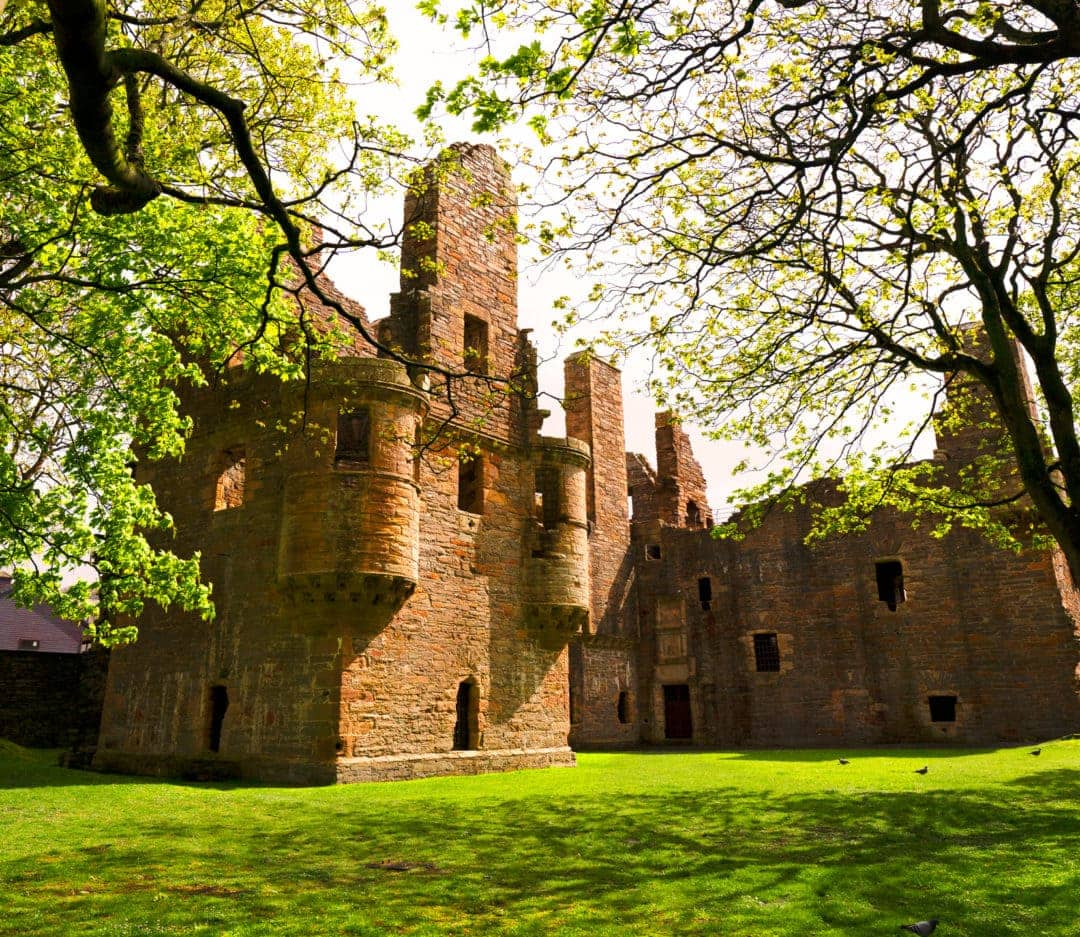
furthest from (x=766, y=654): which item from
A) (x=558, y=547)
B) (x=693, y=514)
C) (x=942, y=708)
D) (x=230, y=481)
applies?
(x=230, y=481)

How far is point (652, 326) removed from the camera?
36.4 feet

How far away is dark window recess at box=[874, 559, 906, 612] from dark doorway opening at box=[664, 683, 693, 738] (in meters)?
7.44

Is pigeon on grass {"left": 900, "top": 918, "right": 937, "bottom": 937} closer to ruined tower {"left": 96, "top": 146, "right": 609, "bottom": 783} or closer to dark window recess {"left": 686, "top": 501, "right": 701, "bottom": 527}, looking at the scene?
ruined tower {"left": 96, "top": 146, "right": 609, "bottom": 783}

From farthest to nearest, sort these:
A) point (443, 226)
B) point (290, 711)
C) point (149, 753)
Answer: point (443, 226) < point (149, 753) < point (290, 711)

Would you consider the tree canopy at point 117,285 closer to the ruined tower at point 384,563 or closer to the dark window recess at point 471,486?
the ruined tower at point 384,563

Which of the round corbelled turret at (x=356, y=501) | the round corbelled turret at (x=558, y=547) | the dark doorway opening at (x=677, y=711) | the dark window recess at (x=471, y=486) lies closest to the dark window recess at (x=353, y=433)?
the round corbelled turret at (x=356, y=501)

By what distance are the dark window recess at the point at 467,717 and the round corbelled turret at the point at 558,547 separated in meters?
2.13

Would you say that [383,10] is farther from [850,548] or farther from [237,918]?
[850,548]

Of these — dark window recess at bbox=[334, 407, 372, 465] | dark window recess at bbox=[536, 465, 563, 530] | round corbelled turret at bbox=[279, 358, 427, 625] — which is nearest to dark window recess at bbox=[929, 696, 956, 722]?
dark window recess at bbox=[536, 465, 563, 530]

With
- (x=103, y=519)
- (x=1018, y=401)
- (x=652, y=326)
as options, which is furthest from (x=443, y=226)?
(x=1018, y=401)

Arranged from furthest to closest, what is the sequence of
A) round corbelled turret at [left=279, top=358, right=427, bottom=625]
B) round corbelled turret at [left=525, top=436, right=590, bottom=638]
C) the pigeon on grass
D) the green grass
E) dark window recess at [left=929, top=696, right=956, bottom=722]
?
dark window recess at [left=929, top=696, right=956, bottom=722]
round corbelled turret at [left=525, top=436, right=590, bottom=638]
round corbelled turret at [left=279, top=358, right=427, bottom=625]
the green grass
the pigeon on grass

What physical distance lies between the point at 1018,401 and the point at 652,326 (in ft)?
15.0

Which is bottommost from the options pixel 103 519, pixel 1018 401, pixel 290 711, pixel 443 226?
pixel 290 711

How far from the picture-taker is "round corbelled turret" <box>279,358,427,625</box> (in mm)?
13453
